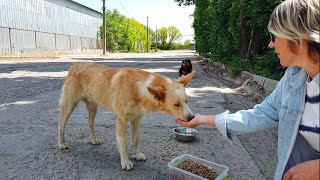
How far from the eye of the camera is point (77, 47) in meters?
45.5

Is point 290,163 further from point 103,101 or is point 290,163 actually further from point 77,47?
point 77,47

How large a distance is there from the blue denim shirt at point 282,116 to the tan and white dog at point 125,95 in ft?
3.08

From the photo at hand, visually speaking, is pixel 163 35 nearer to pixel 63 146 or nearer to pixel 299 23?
pixel 63 146

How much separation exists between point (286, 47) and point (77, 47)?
4595 cm

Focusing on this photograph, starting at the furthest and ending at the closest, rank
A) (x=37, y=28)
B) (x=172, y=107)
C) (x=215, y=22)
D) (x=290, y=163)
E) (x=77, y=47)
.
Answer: (x=77, y=47) < (x=37, y=28) < (x=215, y=22) < (x=172, y=107) < (x=290, y=163)

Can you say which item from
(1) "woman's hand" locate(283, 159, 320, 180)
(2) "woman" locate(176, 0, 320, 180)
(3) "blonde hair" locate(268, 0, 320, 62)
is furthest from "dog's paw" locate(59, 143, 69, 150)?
(3) "blonde hair" locate(268, 0, 320, 62)

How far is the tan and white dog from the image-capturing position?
→ 11.0ft

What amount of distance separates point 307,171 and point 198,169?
1.44 meters


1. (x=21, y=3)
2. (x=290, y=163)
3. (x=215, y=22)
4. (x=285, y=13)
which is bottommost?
(x=290, y=163)

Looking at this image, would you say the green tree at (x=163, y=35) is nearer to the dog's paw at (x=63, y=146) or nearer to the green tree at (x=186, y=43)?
the green tree at (x=186, y=43)

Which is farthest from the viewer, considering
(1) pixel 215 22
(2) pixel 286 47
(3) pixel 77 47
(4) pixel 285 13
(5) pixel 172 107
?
(3) pixel 77 47

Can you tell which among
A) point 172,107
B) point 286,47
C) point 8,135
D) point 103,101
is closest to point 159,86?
point 172,107

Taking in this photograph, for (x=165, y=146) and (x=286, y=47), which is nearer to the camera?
(x=286, y=47)

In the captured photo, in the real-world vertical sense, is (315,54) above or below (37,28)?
below
